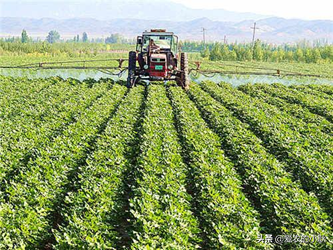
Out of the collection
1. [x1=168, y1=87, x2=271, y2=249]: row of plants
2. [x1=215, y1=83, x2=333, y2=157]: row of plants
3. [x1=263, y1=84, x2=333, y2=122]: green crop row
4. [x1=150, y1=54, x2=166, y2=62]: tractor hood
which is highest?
[x1=150, y1=54, x2=166, y2=62]: tractor hood

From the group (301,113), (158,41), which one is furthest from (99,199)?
(158,41)

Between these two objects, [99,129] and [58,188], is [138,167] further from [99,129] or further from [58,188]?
[99,129]

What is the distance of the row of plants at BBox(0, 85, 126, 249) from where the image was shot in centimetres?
592

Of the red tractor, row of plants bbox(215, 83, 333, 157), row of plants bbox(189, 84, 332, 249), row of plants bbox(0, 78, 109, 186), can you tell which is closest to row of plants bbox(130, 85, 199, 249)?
row of plants bbox(189, 84, 332, 249)

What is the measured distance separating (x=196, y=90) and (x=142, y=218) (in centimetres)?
1620

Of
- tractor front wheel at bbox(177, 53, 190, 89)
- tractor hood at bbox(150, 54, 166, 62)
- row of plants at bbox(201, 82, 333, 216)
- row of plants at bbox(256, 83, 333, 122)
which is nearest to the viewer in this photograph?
row of plants at bbox(201, 82, 333, 216)

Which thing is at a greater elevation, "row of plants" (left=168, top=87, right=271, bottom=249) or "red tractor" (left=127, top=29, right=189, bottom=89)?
"red tractor" (left=127, top=29, right=189, bottom=89)

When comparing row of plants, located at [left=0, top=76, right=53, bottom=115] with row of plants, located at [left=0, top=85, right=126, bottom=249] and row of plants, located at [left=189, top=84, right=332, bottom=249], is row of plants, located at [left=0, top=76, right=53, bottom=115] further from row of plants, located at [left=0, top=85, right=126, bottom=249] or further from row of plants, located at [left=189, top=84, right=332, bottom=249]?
row of plants, located at [left=189, top=84, right=332, bottom=249]

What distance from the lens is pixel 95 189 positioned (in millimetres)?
7195

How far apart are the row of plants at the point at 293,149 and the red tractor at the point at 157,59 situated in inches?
194

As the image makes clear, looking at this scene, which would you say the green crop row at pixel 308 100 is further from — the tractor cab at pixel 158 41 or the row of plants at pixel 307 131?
the tractor cab at pixel 158 41

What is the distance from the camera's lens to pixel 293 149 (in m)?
10.6

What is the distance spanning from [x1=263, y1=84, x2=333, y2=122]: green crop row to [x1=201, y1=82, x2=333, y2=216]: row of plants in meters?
2.41

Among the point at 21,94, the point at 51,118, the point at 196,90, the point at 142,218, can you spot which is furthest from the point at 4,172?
the point at 196,90
